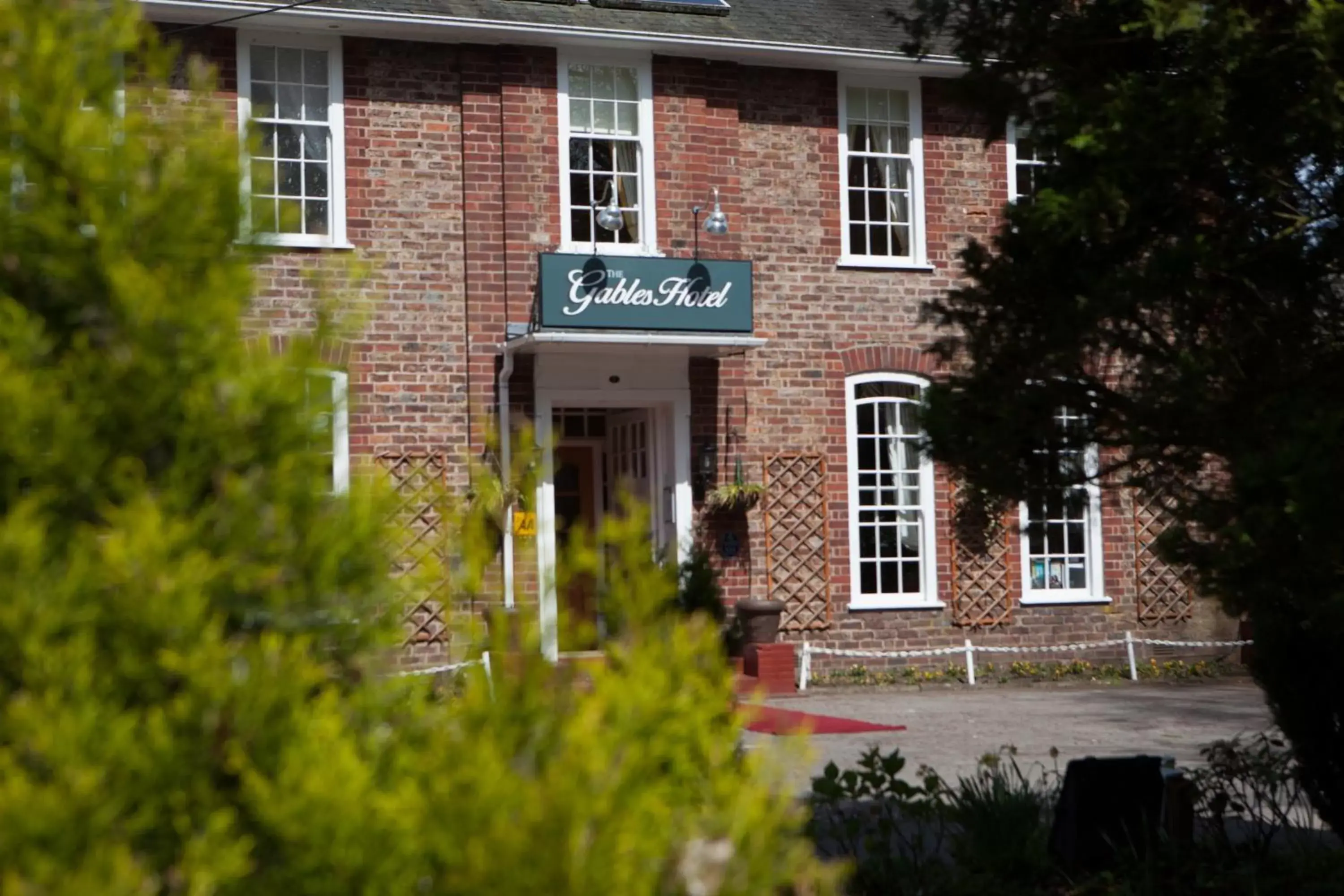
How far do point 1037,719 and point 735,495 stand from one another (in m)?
4.37

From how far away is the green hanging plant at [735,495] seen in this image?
1883 centimetres

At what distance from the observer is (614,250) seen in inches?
732

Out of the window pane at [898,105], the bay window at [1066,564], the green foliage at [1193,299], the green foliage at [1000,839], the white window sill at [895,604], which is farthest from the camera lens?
the bay window at [1066,564]

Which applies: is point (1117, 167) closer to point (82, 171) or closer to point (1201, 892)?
point (1201, 892)

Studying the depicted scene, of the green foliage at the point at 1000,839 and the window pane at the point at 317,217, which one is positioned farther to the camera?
the window pane at the point at 317,217

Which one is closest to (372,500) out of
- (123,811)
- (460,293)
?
(123,811)

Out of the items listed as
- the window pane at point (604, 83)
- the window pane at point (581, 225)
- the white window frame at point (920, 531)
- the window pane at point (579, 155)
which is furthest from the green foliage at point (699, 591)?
the window pane at point (604, 83)

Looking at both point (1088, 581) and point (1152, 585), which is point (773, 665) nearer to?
point (1088, 581)

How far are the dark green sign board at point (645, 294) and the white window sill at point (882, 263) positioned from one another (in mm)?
1803

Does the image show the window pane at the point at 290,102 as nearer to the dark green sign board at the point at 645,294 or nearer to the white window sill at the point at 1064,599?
the dark green sign board at the point at 645,294

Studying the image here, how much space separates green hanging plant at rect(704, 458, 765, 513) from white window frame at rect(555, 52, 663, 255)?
8.60ft

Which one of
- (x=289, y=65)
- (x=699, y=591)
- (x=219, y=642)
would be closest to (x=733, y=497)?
(x=289, y=65)

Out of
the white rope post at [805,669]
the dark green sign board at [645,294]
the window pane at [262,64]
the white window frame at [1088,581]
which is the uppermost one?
the window pane at [262,64]

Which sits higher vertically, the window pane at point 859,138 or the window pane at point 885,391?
the window pane at point 859,138
